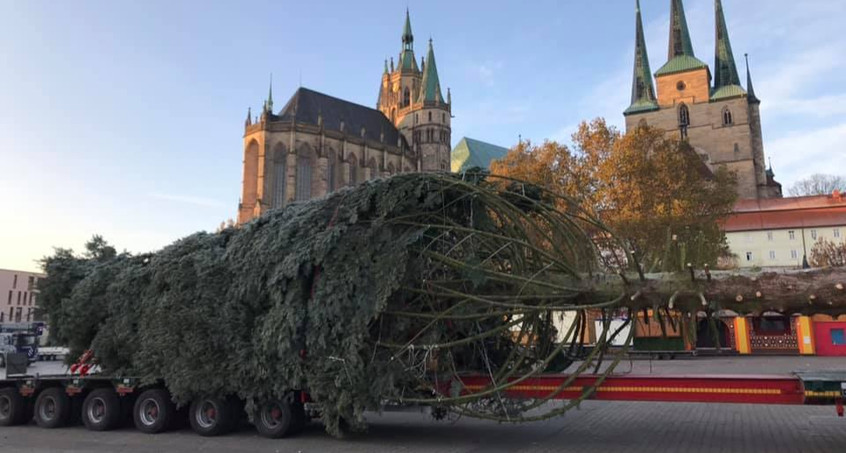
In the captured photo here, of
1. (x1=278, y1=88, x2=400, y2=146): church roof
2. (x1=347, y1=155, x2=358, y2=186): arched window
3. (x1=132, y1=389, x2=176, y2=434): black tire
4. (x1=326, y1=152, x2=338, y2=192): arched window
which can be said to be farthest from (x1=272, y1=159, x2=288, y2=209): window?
(x1=132, y1=389, x2=176, y2=434): black tire

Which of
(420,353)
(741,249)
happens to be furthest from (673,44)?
(420,353)

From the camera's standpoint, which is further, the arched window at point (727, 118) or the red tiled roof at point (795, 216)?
the arched window at point (727, 118)

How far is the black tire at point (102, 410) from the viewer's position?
11.2 meters

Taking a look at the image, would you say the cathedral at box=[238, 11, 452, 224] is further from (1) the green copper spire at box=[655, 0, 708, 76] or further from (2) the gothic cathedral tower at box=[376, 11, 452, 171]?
(1) the green copper spire at box=[655, 0, 708, 76]

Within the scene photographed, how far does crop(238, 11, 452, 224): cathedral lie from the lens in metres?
70.6

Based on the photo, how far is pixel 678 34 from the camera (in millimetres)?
81250

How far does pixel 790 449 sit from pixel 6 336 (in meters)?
39.7

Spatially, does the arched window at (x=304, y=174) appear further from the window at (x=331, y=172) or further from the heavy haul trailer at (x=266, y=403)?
the heavy haul trailer at (x=266, y=403)

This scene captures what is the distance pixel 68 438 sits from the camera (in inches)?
416

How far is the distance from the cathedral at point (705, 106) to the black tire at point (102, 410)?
7354 cm

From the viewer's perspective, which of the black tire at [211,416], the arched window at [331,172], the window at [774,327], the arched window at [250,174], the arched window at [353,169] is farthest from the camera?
the arched window at [353,169]

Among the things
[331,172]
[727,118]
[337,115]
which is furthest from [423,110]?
[727,118]

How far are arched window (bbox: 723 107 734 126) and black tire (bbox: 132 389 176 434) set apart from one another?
260 ft

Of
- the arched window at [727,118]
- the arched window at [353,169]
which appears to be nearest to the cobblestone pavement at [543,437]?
the arched window at [353,169]
